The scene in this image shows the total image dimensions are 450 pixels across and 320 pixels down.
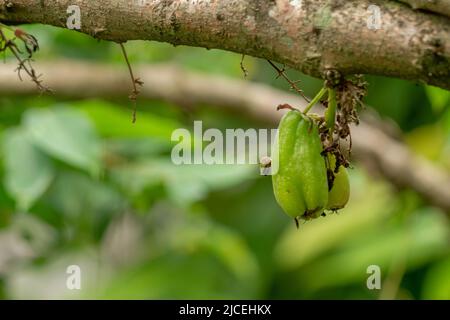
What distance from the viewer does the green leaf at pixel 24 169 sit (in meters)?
2.07

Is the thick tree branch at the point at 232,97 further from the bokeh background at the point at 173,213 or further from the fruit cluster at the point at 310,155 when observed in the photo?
the fruit cluster at the point at 310,155

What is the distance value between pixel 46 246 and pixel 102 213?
24 cm

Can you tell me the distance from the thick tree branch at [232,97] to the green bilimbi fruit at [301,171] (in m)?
1.93

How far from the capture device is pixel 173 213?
3568mm

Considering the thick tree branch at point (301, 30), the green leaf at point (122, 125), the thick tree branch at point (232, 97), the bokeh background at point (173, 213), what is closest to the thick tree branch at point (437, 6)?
the thick tree branch at point (301, 30)

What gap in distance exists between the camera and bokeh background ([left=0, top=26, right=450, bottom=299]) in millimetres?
2338

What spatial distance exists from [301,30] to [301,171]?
0.21 meters

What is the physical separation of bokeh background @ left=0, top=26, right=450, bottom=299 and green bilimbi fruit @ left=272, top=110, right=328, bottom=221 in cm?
108

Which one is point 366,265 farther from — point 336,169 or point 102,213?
point 336,169

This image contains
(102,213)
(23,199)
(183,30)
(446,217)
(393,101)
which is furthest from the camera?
(393,101)

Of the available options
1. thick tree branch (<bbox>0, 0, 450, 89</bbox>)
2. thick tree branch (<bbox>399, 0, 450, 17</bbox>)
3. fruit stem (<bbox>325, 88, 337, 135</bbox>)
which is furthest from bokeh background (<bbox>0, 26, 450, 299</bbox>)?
thick tree branch (<bbox>399, 0, 450, 17</bbox>)
